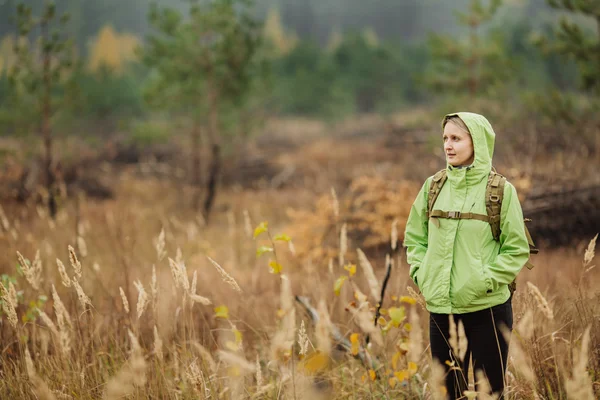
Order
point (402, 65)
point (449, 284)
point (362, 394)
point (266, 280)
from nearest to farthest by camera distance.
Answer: point (449, 284) < point (362, 394) < point (266, 280) < point (402, 65)

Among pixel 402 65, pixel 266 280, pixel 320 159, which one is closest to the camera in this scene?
pixel 266 280

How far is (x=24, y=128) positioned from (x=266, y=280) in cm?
990

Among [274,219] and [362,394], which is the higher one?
[362,394]

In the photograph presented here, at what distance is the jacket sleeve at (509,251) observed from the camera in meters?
2.11

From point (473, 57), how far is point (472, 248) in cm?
1016

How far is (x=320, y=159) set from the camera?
18.3m

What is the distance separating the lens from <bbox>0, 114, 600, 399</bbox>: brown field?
2.11 m

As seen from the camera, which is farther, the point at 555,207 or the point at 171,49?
the point at 171,49

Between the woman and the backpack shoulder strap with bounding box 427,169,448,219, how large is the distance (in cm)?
4

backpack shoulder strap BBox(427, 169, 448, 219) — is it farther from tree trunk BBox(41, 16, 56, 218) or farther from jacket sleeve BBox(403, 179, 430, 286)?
tree trunk BBox(41, 16, 56, 218)

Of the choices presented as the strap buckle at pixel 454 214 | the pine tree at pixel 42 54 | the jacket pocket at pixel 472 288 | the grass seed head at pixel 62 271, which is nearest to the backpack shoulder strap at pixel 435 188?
the strap buckle at pixel 454 214

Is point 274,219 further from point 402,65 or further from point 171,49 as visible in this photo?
point 402,65

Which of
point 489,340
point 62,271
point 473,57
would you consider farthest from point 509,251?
point 473,57

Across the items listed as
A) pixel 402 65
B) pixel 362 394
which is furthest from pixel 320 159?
pixel 402 65
